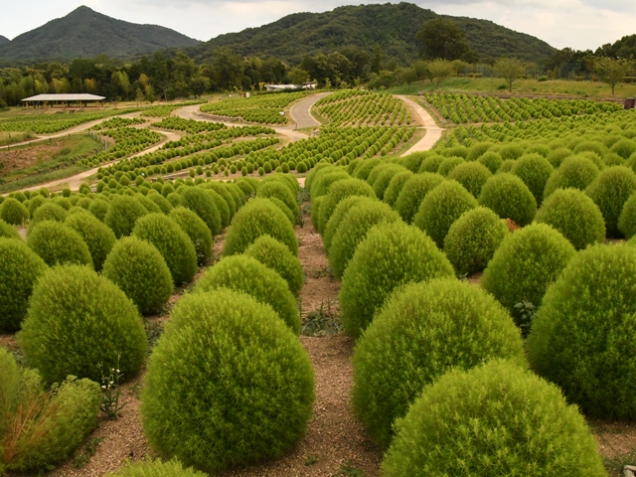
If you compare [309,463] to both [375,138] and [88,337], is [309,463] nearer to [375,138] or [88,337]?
[88,337]

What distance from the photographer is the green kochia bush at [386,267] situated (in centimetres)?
670

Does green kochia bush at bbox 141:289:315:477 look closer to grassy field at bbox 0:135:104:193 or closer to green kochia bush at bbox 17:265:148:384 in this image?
green kochia bush at bbox 17:265:148:384

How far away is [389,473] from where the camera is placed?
12.5 ft

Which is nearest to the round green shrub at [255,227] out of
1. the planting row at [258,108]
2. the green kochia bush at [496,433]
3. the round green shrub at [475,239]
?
the round green shrub at [475,239]

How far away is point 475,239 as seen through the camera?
9578 millimetres

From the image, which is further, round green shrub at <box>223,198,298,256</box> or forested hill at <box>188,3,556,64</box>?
forested hill at <box>188,3,556,64</box>

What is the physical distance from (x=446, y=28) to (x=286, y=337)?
448ft

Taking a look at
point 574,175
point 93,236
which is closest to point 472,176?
point 574,175

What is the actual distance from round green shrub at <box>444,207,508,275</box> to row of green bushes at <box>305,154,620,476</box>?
0.07 feet

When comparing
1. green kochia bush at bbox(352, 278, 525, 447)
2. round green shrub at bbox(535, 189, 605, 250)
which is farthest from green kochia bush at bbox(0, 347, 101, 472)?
round green shrub at bbox(535, 189, 605, 250)

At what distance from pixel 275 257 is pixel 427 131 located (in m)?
49.6

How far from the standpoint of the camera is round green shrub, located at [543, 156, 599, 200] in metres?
13.2

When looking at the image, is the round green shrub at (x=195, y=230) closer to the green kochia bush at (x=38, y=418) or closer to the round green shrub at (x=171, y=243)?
the round green shrub at (x=171, y=243)

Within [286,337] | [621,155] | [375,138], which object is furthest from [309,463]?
[375,138]
